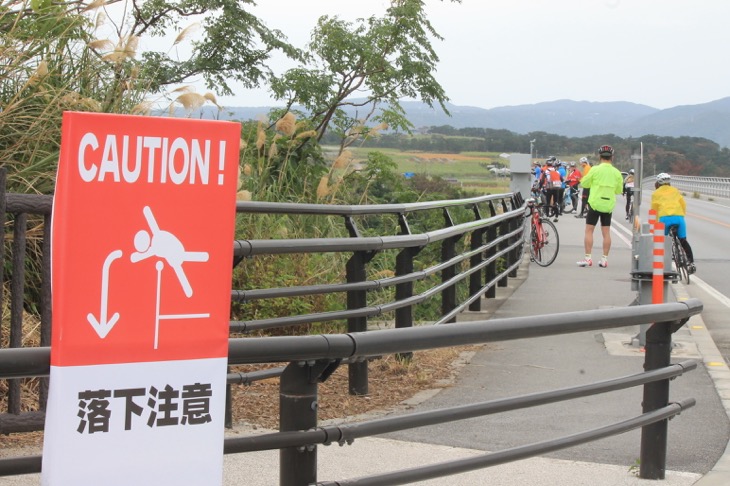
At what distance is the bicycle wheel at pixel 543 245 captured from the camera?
1756 cm

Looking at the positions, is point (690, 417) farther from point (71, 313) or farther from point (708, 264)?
point (708, 264)

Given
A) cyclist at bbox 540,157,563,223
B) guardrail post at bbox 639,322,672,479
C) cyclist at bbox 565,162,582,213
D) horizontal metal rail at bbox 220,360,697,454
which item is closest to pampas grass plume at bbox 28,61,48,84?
horizontal metal rail at bbox 220,360,697,454

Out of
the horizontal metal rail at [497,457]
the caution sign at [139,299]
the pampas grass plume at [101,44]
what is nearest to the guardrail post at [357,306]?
the pampas grass plume at [101,44]

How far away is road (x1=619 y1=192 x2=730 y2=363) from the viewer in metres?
11.3

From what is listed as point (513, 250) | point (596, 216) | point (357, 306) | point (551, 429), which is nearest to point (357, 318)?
point (357, 306)

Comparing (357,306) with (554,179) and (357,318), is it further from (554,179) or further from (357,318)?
(554,179)

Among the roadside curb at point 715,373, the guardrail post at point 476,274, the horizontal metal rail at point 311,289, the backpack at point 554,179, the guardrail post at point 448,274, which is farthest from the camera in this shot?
the backpack at point 554,179

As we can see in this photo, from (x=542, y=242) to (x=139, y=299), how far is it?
15.5 meters

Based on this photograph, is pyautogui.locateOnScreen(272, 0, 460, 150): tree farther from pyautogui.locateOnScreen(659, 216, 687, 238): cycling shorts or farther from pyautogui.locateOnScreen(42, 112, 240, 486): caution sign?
pyautogui.locateOnScreen(42, 112, 240, 486): caution sign

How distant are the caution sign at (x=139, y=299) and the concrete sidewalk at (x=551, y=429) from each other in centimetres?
249

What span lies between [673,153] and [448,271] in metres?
132

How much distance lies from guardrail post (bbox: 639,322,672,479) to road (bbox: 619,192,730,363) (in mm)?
4322

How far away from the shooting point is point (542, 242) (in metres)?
17.5

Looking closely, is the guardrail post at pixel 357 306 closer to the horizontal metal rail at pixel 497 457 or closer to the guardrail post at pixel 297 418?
the horizontal metal rail at pixel 497 457
